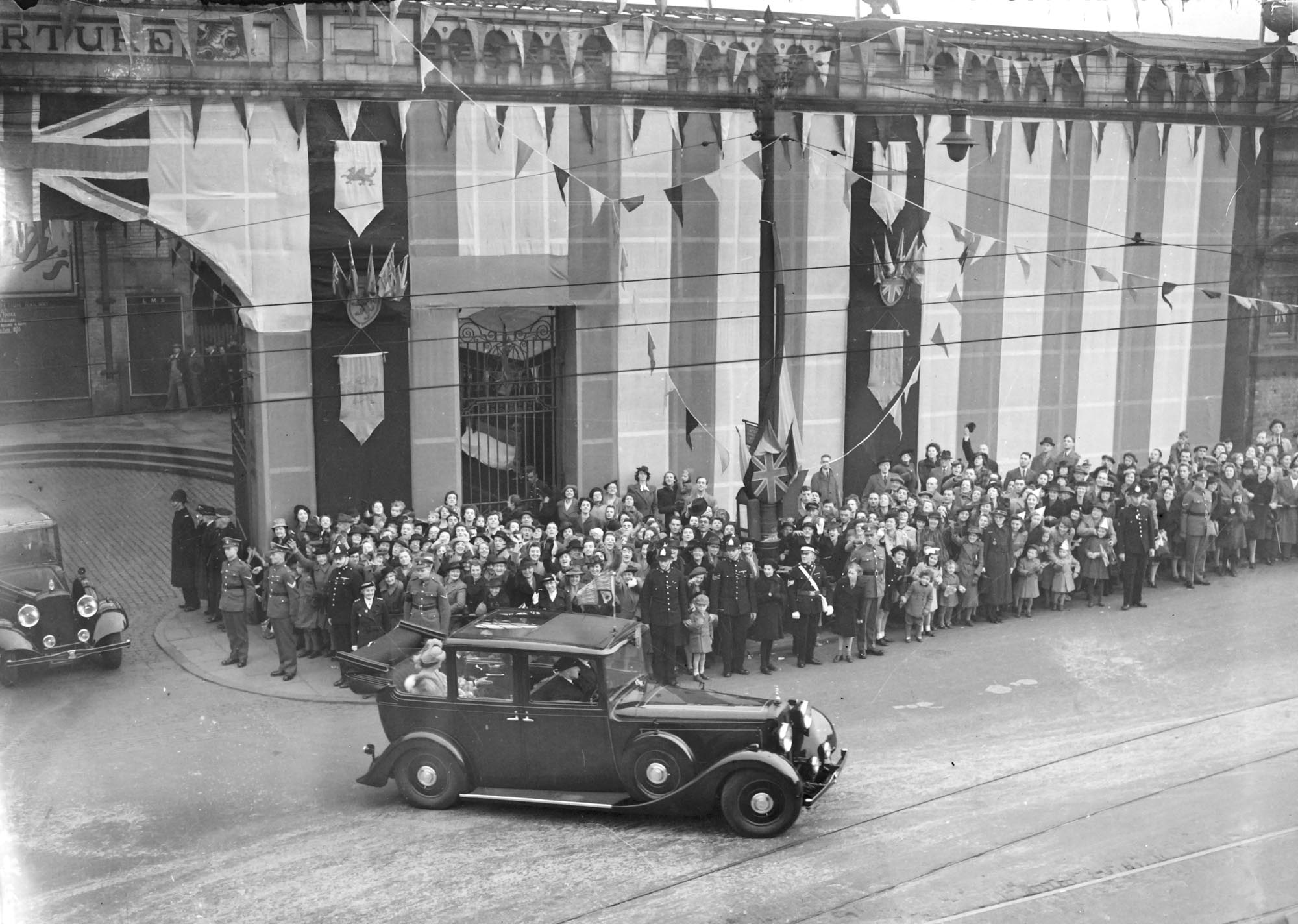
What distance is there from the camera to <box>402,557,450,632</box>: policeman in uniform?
14039 mm

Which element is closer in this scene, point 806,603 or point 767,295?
point 806,603

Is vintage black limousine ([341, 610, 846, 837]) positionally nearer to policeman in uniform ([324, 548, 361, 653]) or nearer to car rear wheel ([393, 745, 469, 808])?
car rear wheel ([393, 745, 469, 808])

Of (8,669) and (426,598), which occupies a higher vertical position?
(426,598)

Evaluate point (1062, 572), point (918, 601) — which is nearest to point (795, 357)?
point (1062, 572)

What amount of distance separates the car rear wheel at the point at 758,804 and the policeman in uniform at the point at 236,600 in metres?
6.94

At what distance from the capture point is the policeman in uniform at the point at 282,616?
14.7 meters

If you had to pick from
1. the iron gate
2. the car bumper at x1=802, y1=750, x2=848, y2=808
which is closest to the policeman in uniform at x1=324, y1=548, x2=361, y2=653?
the iron gate

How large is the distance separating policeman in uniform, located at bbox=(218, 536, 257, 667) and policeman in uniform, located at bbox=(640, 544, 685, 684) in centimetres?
443

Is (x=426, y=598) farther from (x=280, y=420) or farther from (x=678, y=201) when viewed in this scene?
(x=678, y=201)

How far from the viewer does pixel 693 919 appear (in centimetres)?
912

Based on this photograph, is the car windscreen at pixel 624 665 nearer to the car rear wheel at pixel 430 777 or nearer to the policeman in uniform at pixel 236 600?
the car rear wheel at pixel 430 777

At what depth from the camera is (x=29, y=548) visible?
1513 cm

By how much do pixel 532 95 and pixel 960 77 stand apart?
670 cm

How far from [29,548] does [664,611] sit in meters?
7.16
